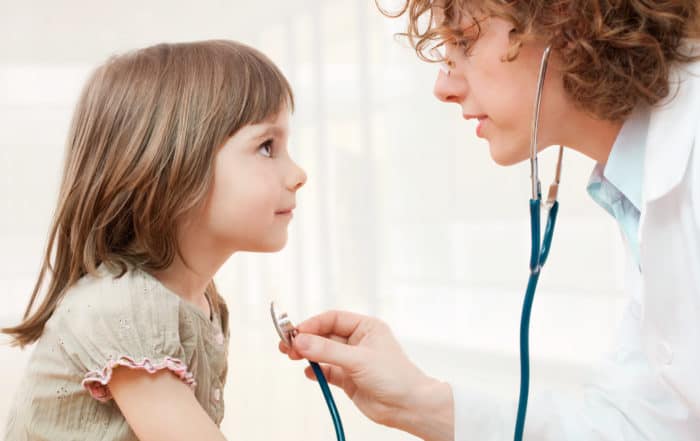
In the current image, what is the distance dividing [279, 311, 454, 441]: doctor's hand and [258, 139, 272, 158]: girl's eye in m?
0.28

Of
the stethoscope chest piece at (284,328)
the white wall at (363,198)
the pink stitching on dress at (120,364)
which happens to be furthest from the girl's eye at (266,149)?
the white wall at (363,198)

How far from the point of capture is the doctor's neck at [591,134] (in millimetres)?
1195

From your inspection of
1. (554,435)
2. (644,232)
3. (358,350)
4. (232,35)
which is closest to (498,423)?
(554,435)

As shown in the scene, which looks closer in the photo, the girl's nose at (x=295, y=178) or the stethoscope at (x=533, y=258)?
the stethoscope at (x=533, y=258)

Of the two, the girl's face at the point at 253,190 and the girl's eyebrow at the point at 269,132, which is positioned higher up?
the girl's eyebrow at the point at 269,132

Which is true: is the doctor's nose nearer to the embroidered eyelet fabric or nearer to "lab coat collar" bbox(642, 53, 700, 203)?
"lab coat collar" bbox(642, 53, 700, 203)

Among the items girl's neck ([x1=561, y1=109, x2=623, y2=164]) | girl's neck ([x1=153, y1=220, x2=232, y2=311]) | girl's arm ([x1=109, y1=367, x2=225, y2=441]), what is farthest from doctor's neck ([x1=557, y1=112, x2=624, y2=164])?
girl's arm ([x1=109, y1=367, x2=225, y2=441])

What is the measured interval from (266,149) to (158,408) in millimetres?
454

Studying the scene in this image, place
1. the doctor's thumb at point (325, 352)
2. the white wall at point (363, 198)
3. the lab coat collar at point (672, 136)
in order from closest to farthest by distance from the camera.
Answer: the lab coat collar at point (672, 136)
the doctor's thumb at point (325, 352)
the white wall at point (363, 198)

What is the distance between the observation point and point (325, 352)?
116 centimetres

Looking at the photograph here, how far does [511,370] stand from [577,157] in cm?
69

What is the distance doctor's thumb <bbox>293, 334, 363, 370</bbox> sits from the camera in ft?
3.78

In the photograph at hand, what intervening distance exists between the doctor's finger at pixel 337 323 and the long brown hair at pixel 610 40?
490 millimetres

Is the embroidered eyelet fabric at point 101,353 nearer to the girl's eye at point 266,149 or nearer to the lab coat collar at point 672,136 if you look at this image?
the girl's eye at point 266,149
